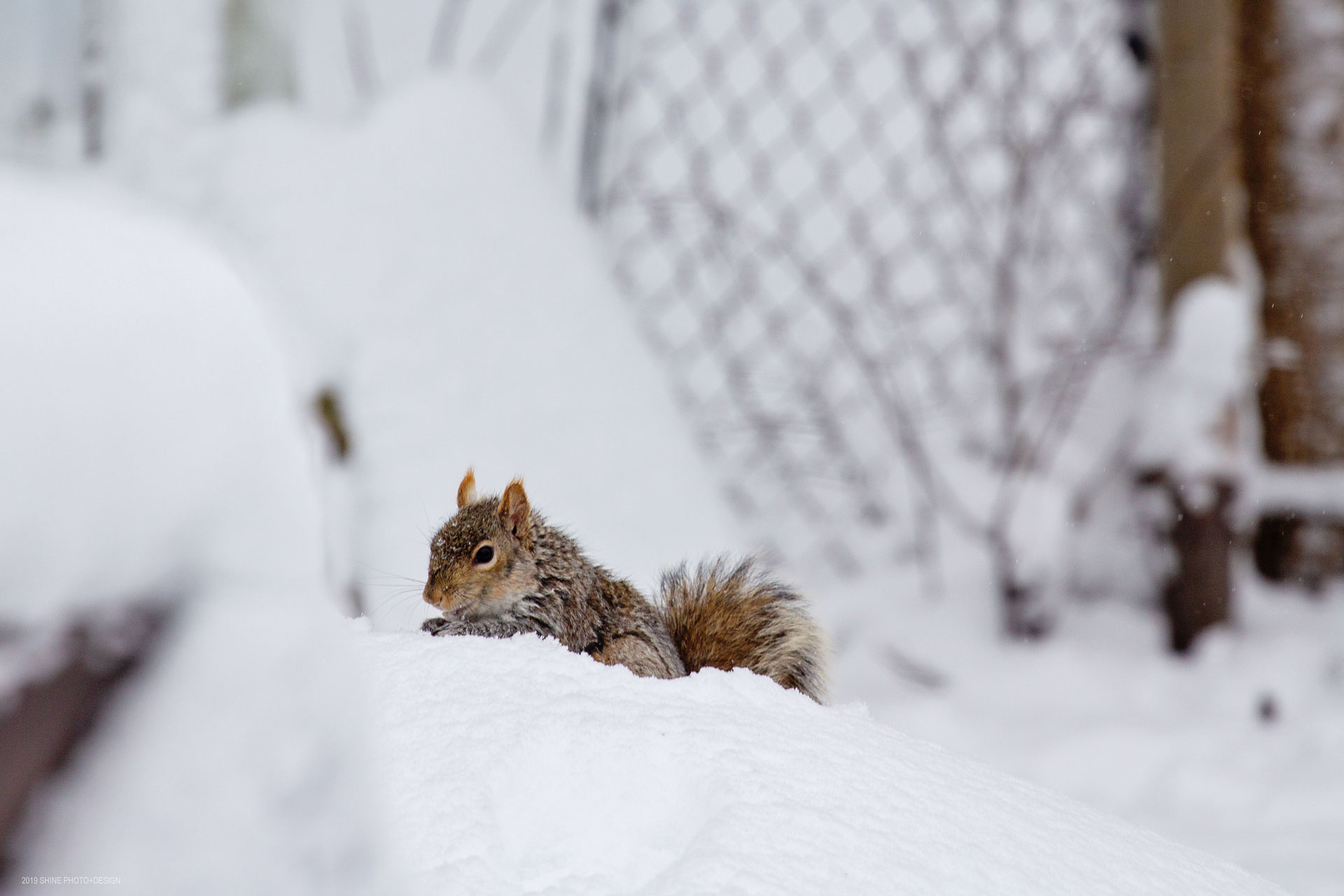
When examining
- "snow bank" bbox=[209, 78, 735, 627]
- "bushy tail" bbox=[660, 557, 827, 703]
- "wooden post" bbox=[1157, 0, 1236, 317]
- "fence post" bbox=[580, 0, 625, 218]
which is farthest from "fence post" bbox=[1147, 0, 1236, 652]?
"bushy tail" bbox=[660, 557, 827, 703]

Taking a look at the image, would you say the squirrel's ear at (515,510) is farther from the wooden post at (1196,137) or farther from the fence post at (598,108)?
the wooden post at (1196,137)

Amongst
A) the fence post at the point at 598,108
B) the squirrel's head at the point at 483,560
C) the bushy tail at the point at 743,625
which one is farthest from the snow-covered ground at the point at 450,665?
the fence post at the point at 598,108

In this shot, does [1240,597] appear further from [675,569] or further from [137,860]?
[137,860]

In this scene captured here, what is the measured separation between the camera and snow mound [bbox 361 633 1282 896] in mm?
513

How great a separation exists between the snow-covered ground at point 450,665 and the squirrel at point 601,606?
125mm

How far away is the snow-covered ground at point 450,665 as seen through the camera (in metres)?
0.27

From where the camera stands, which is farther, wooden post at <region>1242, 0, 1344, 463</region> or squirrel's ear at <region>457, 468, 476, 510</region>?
wooden post at <region>1242, 0, 1344, 463</region>

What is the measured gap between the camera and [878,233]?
244 centimetres

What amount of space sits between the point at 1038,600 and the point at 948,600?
0.62 ft

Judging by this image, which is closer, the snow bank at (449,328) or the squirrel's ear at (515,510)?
the squirrel's ear at (515,510)

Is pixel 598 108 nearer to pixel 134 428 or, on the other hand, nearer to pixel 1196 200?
pixel 1196 200

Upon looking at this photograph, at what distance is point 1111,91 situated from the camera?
2322 millimetres

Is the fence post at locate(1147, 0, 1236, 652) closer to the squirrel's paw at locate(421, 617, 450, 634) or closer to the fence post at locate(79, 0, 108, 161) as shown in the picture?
the squirrel's paw at locate(421, 617, 450, 634)

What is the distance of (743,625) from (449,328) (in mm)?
949
